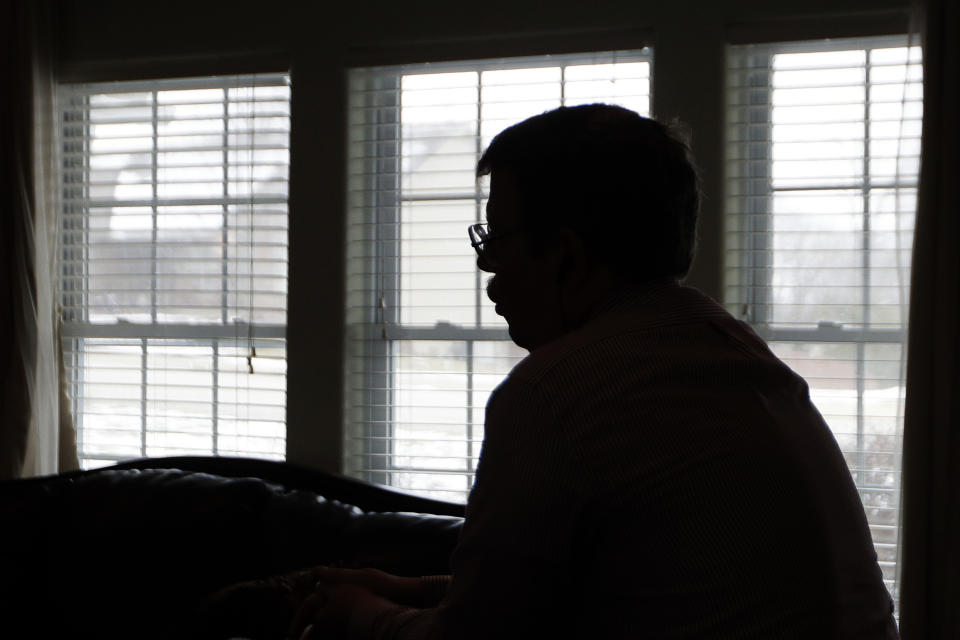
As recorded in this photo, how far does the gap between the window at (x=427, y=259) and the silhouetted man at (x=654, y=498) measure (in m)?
2.10

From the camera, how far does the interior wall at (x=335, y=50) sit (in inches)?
114

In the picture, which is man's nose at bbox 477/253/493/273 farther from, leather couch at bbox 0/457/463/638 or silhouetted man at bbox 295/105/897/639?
leather couch at bbox 0/457/463/638

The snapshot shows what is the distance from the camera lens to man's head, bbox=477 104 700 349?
107cm

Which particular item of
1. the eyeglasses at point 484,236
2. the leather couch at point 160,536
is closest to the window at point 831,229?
the leather couch at point 160,536

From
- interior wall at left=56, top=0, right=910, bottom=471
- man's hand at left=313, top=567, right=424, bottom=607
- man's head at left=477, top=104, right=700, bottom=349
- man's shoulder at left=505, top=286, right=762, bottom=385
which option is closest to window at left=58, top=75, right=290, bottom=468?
interior wall at left=56, top=0, right=910, bottom=471

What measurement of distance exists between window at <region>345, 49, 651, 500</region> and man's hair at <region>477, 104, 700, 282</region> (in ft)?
6.56

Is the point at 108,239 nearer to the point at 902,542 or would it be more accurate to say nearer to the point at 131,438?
the point at 131,438

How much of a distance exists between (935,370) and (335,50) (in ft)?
7.33

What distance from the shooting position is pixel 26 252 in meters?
3.35

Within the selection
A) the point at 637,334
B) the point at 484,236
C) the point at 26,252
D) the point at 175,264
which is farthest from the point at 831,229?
the point at 26,252

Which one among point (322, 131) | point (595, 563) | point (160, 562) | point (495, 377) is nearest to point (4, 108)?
point (322, 131)

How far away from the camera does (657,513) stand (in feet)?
2.98

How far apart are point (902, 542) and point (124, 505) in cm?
236

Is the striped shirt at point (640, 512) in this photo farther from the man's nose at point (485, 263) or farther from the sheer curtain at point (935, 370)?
the sheer curtain at point (935, 370)
